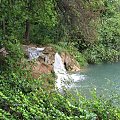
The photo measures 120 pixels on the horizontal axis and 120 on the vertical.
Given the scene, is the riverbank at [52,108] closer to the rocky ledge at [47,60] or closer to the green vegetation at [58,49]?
the green vegetation at [58,49]

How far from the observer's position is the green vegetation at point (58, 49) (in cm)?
420

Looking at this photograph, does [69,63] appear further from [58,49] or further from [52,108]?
[52,108]

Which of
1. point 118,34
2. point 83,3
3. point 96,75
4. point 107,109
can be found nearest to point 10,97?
point 107,109

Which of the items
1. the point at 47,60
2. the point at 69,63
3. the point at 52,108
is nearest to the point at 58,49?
the point at 69,63

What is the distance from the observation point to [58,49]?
54.7ft

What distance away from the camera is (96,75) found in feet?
48.2

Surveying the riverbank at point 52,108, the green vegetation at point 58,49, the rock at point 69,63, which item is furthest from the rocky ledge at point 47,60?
the riverbank at point 52,108

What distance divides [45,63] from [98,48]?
10008 millimetres

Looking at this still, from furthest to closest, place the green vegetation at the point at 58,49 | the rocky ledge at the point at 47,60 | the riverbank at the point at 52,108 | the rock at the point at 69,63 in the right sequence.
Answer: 1. the rock at the point at 69,63
2. the rocky ledge at the point at 47,60
3. the green vegetation at the point at 58,49
4. the riverbank at the point at 52,108

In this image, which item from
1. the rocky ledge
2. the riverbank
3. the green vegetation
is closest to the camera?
the riverbank

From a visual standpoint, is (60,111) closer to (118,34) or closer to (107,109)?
(107,109)

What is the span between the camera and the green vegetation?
4.20 metres

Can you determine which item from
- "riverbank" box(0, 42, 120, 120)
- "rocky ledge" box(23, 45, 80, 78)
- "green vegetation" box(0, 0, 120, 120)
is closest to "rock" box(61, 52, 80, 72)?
"rocky ledge" box(23, 45, 80, 78)

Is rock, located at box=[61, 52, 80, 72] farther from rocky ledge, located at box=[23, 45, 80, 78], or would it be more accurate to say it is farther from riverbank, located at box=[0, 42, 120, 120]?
riverbank, located at box=[0, 42, 120, 120]
